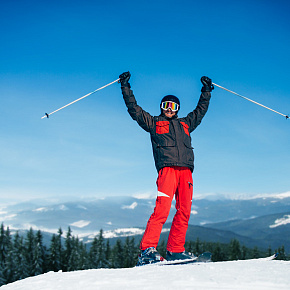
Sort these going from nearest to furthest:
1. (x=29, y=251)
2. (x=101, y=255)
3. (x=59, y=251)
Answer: (x=29, y=251)
(x=59, y=251)
(x=101, y=255)

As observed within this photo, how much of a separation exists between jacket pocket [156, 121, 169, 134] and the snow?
9.79 ft

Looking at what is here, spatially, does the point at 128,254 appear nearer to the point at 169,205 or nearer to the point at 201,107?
the point at 201,107

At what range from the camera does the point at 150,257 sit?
20.3 ft

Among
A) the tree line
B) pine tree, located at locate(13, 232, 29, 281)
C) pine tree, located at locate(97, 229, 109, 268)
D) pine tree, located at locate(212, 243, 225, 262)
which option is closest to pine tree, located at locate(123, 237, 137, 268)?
the tree line

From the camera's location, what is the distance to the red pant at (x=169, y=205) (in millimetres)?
6410

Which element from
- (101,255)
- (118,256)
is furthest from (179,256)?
(118,256)

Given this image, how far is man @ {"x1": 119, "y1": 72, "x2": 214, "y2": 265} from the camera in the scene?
6.43 metres

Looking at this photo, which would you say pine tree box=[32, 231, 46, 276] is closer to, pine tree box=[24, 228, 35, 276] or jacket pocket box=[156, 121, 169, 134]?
pine tree box=[24, 228, 35, 276]

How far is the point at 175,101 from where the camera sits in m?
7.27

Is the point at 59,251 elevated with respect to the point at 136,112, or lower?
lower

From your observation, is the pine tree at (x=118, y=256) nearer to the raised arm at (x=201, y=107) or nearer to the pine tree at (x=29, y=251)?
the pine tree at (x=29, y=251)

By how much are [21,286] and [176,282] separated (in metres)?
1.94

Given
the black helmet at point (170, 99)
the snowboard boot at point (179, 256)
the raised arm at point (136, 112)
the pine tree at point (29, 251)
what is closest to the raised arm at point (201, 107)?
the black helmet at point (170, 99)

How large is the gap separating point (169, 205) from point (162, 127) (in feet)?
5.13
